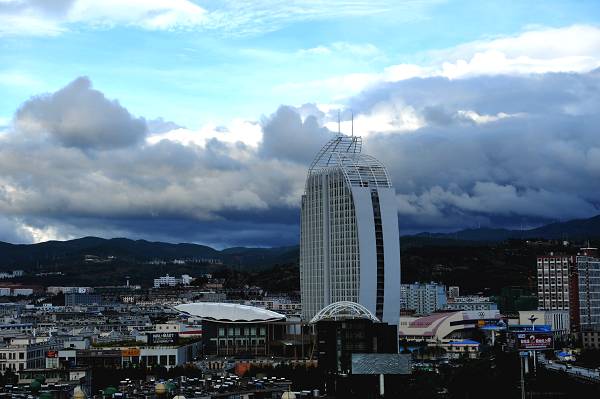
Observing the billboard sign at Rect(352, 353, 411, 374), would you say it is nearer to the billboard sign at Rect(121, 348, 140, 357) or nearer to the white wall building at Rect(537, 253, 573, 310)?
the billboard sign at Rect(121, 348, 140, 357)

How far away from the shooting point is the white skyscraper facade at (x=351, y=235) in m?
124

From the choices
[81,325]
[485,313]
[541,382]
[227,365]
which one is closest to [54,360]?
[227,365]

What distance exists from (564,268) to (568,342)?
1504cm

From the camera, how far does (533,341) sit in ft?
299

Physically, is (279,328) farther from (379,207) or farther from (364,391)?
(364,391)

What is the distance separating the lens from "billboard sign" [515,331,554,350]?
90.8m

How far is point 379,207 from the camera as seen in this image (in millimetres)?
125312

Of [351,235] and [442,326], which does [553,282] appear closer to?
[442,326]

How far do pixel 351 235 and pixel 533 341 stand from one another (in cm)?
3780

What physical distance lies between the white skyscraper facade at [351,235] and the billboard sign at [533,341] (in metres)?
32.7

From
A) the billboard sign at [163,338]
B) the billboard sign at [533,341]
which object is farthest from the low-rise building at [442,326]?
the billboard sign at [533,341]

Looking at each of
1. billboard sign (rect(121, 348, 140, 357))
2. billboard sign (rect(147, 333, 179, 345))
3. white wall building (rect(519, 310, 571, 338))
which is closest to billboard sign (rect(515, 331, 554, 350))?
billboard sign (rect(121, 348, 140, 357))

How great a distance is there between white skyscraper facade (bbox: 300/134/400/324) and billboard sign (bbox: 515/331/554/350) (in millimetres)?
32708

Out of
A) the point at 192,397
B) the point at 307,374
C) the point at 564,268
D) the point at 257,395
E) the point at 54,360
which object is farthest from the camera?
the point at 564,268
